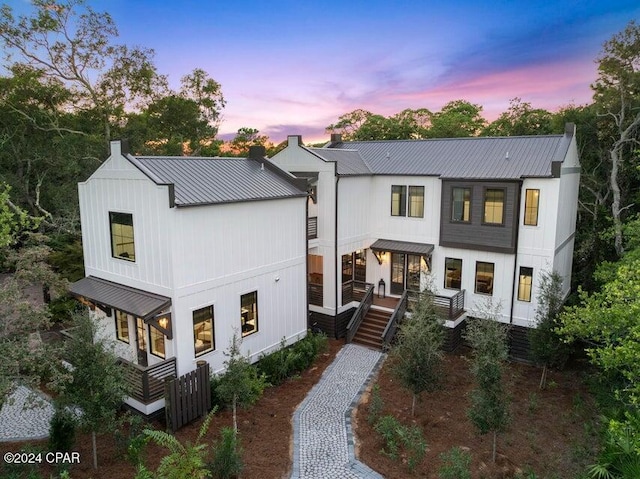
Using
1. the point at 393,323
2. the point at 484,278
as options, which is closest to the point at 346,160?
the point at 393,323

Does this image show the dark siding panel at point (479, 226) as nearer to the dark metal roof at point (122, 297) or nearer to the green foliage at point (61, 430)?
the dark metal roof at point (122, 297)

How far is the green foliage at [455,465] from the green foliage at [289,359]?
6146 millimetres

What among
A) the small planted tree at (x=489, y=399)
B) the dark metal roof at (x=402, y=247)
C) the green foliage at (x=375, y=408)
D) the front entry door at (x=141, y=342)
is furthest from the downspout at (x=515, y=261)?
the front entry door at (x=141, y=342)

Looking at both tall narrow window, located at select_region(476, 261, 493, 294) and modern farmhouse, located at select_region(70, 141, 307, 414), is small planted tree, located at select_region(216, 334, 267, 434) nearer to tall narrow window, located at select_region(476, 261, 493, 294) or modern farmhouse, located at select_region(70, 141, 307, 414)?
modern farmhouse, located at select_region(70, 141, 307, 414)

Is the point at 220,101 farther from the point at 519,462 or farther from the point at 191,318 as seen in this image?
the point at 519,462


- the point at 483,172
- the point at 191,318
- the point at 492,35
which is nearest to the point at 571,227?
the point at 483,172

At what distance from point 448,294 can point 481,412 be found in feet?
29.2

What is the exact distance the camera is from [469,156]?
19047mm

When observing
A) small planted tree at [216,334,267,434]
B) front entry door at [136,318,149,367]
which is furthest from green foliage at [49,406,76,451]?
front entry door at [136,318,149,367]

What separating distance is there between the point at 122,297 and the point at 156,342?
187 cm

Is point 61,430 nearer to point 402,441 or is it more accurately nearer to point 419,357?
point 402,441

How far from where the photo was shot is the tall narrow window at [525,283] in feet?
56.2

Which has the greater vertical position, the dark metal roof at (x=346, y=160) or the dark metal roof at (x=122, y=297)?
the dark metal roof at (x=346, y=160)

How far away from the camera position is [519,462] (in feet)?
35.7
